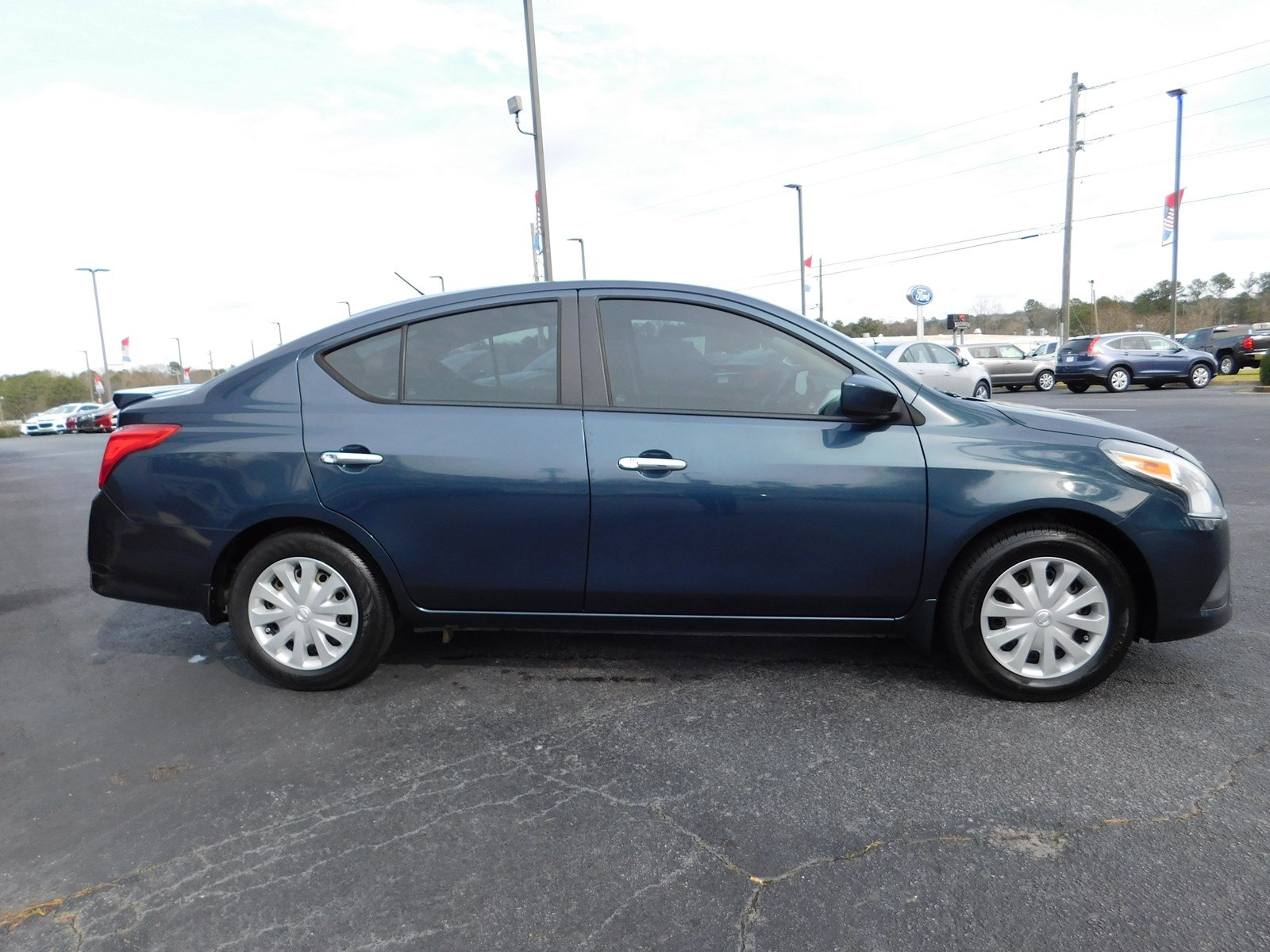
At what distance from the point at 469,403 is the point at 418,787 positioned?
4.78 ft

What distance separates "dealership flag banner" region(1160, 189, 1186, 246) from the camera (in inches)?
1312

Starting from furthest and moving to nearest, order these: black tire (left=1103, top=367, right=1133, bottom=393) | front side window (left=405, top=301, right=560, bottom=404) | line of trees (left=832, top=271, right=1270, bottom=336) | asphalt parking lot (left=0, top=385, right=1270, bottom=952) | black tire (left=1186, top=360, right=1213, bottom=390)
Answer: line of trees (left=832, top=271, right=1270, bottom=336) < black tire (left=1103, top=367, right=1133, bottom=393) < black tire (left=1186, top=360, right=1213, bottom=390) < front side window (left=405, top=301, right=560, bottom=404) < asphalt parking lot (left=0, top=385, right=1270, bottom=952)

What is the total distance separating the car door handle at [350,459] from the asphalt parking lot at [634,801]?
0.95 metres

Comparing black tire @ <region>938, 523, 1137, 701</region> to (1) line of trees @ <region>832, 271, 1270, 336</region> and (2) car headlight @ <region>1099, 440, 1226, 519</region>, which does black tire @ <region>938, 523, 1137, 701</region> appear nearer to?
(2) car headlight @ <region>1099, 440, 1226, 519</region>

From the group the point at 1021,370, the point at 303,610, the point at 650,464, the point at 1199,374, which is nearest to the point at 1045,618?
the point at 650,464

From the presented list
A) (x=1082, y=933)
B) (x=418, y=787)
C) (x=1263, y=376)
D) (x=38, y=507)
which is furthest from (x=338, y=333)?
(x=1263, y=376)

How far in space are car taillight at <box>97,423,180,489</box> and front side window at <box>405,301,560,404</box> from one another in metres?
1.02

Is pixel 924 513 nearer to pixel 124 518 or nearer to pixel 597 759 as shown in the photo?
pixel 597 759

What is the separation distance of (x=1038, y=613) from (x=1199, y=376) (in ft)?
78.3

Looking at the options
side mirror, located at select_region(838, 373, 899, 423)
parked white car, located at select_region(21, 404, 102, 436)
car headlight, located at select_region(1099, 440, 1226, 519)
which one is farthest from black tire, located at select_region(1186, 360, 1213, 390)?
parked white car, located at select_region(21, 404, 102, 436)

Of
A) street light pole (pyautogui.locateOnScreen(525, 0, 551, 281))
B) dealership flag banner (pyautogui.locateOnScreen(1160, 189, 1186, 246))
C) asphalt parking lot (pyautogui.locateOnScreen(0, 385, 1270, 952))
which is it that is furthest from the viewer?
dealership flag banner (pyautogui.locateOnScreen(1160, 189, 1186, 246))

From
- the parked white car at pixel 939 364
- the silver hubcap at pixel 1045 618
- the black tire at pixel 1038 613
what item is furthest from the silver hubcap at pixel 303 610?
the parked white car at pixel 939 364

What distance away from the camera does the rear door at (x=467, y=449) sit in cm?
334

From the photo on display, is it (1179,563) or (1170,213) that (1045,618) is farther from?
(1170,213)
